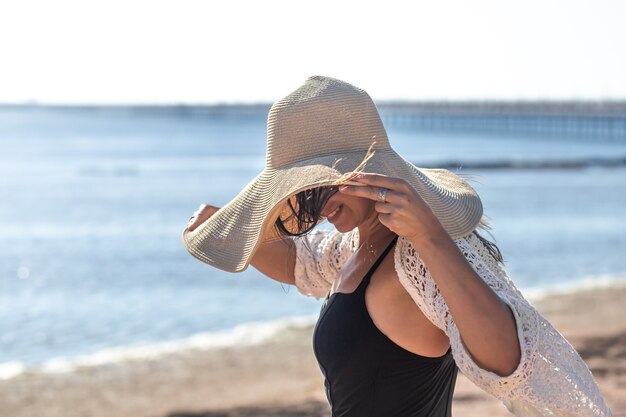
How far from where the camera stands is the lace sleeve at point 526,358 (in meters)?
1.65

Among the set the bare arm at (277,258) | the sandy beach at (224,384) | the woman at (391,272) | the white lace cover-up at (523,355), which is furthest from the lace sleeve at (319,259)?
the sandy beach at (224,384)

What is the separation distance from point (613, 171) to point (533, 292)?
3661 centimetres

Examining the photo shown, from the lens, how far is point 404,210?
5.38 ft

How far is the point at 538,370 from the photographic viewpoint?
167 centimetres

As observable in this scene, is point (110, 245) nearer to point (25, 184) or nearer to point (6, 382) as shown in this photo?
point (6, 382)

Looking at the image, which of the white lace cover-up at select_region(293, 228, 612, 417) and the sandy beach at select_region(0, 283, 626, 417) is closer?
the white lace cover-up at select_region(293, 228, 612, 417)

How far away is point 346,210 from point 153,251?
18.2 m

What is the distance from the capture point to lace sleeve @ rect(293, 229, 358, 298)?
2312 millimetres

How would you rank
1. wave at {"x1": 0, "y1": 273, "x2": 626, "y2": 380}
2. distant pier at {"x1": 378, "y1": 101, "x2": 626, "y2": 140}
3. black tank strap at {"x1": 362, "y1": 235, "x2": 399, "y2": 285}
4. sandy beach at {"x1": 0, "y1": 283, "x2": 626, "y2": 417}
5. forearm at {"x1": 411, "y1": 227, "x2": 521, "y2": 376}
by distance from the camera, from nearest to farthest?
forearm at {"x1": 411, "y1": 227, "x2": 521, "y2": 376} → black tank strap at {"x1": 362, "y1": 235, "x2": 399, "y2": 285} → sandy beach at {"x1": 0, "y1": 283, "x2": 626, "y2": 417} → wave at {"x1": 0, "y1": 273, "x2": 626, "y2": 380} → distant pier at {"x1": 378, "y1": 101, "x2": 626, "y2": 140}

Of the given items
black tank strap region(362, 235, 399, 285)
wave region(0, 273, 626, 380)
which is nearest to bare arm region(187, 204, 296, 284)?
black tank strap region(362, 235, 399, 285)

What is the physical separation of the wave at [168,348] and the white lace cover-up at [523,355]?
779cm

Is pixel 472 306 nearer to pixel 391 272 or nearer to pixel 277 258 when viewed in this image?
pixel 391 272

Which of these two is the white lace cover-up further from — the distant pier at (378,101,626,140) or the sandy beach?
the distant pier at (378,101,626,140)

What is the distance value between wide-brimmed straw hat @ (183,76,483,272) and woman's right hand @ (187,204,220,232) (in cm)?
24
